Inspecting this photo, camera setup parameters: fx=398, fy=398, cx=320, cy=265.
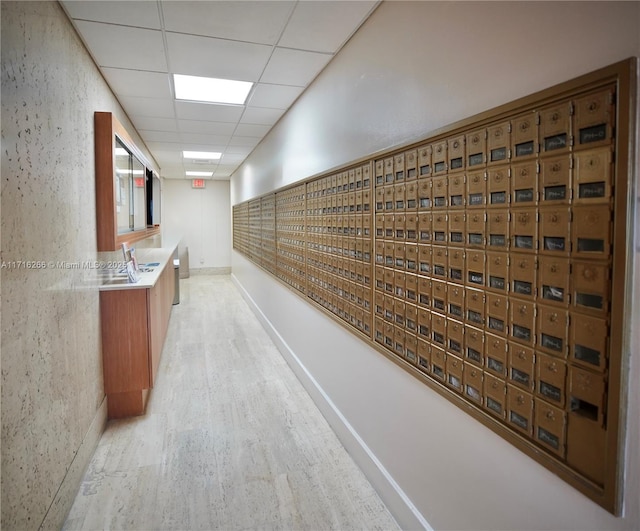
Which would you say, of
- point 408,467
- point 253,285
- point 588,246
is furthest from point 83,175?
point 253,285

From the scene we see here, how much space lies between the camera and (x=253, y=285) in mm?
6250

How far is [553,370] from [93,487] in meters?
2.28

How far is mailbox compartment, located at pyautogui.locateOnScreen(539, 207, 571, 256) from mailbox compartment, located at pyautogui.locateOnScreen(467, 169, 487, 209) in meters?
0.23

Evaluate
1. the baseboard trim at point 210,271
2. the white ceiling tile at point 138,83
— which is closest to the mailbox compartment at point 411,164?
the white ceiling tile at point 138,83

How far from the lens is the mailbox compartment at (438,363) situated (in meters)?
1.50

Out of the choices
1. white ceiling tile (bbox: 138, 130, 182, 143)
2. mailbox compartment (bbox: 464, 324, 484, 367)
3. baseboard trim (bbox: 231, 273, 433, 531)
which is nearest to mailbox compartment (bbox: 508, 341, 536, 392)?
mailbox compartment (bbox: 464, 324, 484, 367)

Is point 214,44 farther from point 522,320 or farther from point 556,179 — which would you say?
point 522,320

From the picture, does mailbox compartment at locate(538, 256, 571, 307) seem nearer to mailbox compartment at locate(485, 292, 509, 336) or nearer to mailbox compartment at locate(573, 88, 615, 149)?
mailbox compartment at locate(485, 292, 509, 336)

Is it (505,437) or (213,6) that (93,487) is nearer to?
(505,437)

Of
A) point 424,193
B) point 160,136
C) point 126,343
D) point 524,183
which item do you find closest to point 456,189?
point 424,193

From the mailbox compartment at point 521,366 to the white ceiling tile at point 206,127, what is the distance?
4.08 metres

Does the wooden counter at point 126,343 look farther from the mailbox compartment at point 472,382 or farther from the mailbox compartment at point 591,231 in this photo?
the mailbox compartment at point 591,231

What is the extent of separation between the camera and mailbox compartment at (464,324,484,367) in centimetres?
131

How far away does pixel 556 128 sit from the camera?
1.03 metres
